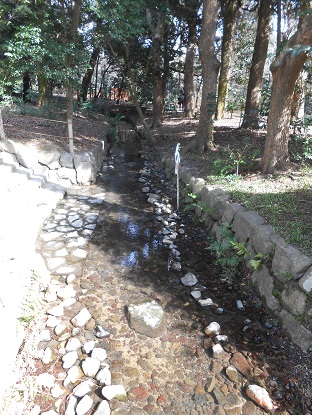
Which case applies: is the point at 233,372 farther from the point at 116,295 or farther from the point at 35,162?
the point at 35,162

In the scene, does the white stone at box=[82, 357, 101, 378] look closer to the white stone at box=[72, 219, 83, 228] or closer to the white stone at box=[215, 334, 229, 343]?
the white stone at box=[215, 334, 229, 343]

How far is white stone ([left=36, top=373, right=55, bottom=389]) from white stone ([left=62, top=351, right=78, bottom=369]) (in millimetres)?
152

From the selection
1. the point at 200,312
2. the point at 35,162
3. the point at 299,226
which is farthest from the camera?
the point at 35,162

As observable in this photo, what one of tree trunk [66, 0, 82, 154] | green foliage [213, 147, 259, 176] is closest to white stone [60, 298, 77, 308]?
green foliage [213, 147, 259, 176]

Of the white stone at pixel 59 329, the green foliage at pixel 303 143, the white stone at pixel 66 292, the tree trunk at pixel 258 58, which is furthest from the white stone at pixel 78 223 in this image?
the tree trunk at pixel 258 58

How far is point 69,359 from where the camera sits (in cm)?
273

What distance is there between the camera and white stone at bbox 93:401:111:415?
2279 millimetres

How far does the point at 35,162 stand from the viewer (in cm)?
686

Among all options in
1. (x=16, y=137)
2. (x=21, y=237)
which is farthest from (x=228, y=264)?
(x=16, y=137)

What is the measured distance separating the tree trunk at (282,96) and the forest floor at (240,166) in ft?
1.09

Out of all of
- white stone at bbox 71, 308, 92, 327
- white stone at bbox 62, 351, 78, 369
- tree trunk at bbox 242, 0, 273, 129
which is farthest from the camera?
tree trunk at bbox 242, 0, 273, 129

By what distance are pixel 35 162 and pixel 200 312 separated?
538 centimetres

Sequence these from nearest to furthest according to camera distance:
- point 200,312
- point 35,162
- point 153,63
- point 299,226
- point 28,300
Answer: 1. point 28,300
2. point 200,312
3. point 299,226
4. point 35,162
5. point 153,63

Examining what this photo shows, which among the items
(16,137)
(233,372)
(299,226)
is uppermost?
(16,137)
